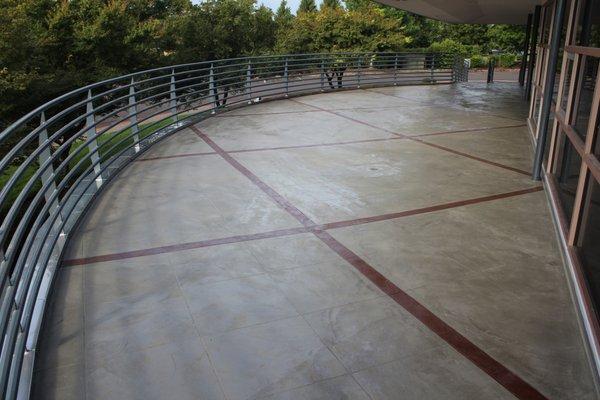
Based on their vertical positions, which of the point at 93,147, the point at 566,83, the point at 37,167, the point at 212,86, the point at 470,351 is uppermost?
the point at 566,83

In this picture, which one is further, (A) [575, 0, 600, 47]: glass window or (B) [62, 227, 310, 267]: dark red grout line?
(A) [575, 0, 600, 47]: glass window

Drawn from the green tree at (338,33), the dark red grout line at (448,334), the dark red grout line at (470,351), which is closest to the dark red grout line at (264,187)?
the dark red grout line at (448,334)

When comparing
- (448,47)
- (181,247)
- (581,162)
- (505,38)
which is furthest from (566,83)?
(505,38)

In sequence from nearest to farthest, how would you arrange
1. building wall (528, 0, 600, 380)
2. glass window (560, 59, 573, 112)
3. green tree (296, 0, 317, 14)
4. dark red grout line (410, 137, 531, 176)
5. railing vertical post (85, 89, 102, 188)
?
building wall (528, 0, 600, 380), railing vertical post (85, 89, 102, 188), glass window (560, 59, 573, 112), dark red grout line (410, 137, 531, 176), green tree (296, 0, 317, 14)

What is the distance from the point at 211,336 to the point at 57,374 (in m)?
0.82

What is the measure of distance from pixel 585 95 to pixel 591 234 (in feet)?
5.34

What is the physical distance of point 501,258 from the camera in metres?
4.06

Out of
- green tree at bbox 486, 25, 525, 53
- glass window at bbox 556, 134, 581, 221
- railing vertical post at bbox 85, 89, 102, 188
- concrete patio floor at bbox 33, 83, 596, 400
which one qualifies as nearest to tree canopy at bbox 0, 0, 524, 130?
railing vertical post at bbox 85, 89, 102, 188

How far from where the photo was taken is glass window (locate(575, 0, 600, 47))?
4.87 meters

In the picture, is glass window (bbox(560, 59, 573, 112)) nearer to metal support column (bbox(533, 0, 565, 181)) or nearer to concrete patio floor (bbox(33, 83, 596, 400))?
metal support column (bbox(533, 0, 565, 181))

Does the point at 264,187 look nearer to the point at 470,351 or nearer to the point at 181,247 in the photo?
the point at 181,247

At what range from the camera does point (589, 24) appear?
5.07 metres

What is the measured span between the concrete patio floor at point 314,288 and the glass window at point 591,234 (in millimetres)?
221

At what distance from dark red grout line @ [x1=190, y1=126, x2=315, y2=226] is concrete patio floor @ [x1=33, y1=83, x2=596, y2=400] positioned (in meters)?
0.03
